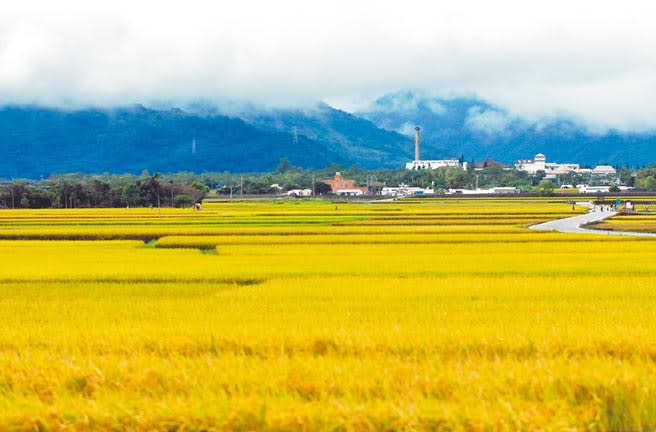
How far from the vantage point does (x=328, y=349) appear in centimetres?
1005

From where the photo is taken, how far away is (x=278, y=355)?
31.9 feet

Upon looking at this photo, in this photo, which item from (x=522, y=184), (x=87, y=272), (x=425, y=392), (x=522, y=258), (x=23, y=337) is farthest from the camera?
(x=522, y=184)

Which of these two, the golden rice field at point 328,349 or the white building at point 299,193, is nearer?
the golden rice field at point 328,349

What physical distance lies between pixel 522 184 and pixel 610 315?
179196 mm

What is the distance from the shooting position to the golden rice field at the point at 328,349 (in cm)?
735

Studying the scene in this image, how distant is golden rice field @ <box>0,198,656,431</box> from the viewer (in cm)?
735

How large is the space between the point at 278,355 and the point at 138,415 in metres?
2.59

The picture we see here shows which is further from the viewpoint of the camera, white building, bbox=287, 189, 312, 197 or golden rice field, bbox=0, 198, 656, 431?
white building, bbox=287, 189, 312, 197

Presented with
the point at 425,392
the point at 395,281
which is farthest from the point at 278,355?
the point at 395,281

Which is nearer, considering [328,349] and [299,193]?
[328,349]

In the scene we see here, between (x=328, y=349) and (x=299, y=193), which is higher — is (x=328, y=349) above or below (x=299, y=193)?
below

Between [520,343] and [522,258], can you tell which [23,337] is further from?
[522,258]

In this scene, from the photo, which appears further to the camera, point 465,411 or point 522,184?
point 522,184

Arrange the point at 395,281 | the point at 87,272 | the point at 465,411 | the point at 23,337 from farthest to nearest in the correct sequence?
the point at 87,272
the point at 395,281
the point at 23,337
the point at 465,411
